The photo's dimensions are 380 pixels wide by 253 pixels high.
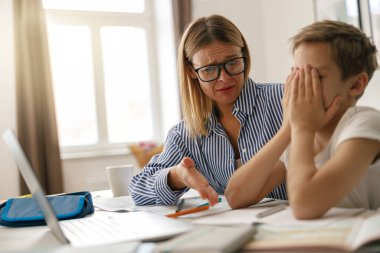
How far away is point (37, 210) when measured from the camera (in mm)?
1189

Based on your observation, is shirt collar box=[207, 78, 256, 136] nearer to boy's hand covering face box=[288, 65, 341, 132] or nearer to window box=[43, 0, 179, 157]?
boy's hand covering face box=[288, 65, 341, 132]

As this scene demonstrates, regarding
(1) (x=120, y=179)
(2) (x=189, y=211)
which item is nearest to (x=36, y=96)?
(1) (x=120, y=179)

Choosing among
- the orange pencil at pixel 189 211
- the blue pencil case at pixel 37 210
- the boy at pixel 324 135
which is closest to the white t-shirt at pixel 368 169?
the boy at pixel 324 135

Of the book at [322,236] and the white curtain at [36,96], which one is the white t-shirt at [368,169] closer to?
the book at [322,236]

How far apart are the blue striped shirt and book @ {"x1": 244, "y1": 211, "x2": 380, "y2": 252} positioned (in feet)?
2.02

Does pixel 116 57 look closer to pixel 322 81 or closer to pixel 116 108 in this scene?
pixel 116 108

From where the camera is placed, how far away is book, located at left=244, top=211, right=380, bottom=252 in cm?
61

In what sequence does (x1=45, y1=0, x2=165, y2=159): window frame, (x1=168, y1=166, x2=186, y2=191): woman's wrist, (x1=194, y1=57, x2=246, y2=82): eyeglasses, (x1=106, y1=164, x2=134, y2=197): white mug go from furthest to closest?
(x1=45, y1=0, x2=165, y2=159): window frame
(x1=106, y1=164, x2=134, y2=197): white mug
(x1=194, y1=57, x2=246, y2=82): eyeglasses
(x1=168, y1=166, x2=186, y2=191): woman's wrist

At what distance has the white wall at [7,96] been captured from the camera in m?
3.76

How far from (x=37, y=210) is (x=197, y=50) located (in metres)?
0.66

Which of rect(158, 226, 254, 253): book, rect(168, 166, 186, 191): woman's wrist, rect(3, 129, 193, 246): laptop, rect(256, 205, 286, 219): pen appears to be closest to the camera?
rect(158, 226, 254, 253): book

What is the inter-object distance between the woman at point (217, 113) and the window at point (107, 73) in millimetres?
2758

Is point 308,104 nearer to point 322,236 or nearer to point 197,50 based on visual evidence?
point 322,236

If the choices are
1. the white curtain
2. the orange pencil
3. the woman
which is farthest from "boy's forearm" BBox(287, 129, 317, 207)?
the white curtain
